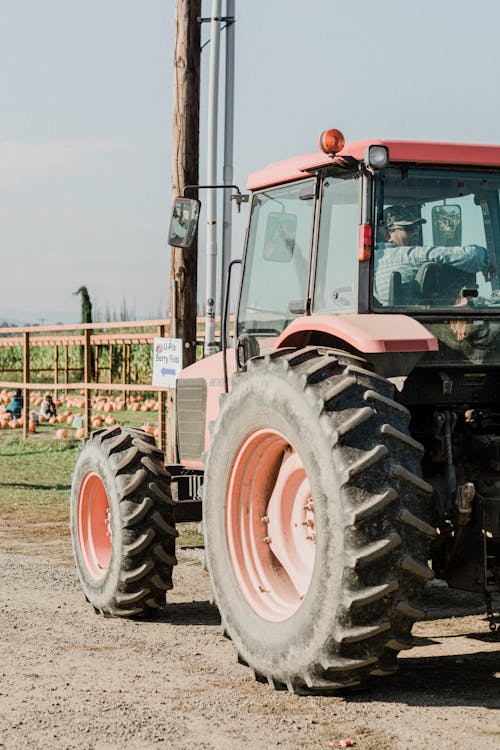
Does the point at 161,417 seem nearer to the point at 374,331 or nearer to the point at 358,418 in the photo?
the point at 374,331

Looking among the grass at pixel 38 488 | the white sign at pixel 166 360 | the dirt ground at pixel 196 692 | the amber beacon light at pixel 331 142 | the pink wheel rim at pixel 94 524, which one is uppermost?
the amber beacon light at pixel 331 142

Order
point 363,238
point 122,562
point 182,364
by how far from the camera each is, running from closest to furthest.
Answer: point 363,238 < point 122,562 < point 182,364

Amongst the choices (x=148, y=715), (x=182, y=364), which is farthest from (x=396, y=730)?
(x=182, y=364)

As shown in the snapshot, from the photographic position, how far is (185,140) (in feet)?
37.8

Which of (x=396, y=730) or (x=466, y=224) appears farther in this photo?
(x=466, y=224)

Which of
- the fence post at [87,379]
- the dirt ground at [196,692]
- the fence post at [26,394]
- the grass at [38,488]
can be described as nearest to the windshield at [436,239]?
the dirt ground at [196,692]

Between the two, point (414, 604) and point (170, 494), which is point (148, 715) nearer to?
point (414, 604)

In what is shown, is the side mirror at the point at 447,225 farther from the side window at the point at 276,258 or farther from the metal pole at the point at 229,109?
the metal pole at the point at 229,109

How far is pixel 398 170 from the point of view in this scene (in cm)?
589

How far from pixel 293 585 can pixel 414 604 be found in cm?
114

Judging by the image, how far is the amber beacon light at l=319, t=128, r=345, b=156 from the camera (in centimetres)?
572

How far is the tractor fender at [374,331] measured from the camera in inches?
203

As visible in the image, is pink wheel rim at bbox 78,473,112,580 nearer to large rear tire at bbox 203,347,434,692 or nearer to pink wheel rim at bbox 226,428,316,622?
pink wheel rim at bbox 226,428,316,622

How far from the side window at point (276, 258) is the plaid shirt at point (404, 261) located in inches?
21.9
